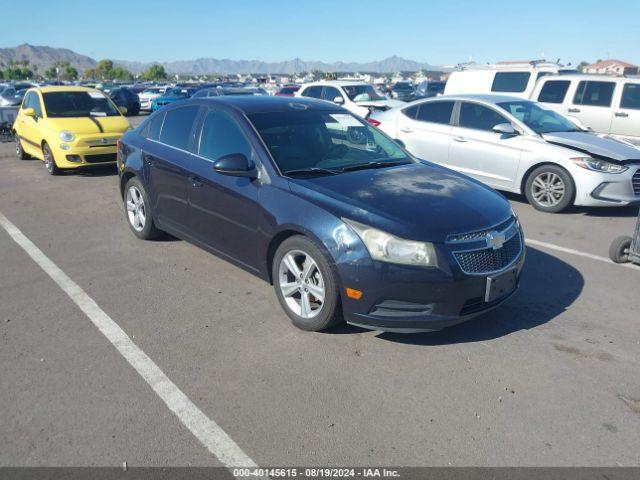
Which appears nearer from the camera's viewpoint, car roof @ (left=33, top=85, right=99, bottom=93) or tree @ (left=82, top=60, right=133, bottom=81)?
car roof @ (left=33, top=85, right=99, bottom=93)

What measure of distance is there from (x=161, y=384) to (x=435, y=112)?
7044mm

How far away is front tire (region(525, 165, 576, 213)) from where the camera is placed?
7.57 metres

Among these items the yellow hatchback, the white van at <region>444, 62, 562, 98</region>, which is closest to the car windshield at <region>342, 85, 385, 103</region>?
the white van at <region>444, 62, 562, 98</region>

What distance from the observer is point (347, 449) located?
2857 mm

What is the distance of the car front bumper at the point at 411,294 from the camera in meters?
3.57

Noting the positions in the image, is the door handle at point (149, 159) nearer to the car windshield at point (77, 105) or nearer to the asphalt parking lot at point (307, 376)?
the asphalt parking lot at point (307, 376)

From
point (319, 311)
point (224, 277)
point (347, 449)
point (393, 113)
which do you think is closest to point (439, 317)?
point (319, 311)

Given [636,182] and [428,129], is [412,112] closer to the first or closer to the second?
[428,129]

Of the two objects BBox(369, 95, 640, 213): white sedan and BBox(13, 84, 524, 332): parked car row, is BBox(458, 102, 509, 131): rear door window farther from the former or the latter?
BBox(13, 84, 524, 332): parked car row

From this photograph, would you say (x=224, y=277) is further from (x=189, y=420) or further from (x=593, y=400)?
(x=593, y=400)

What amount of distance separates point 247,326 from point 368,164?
170 cm

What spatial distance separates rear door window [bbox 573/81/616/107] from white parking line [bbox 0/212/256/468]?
10.7m

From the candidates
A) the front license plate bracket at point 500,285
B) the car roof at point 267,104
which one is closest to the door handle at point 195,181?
the car roof at point 267,104

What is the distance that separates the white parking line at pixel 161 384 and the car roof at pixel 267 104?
209 centimetres
